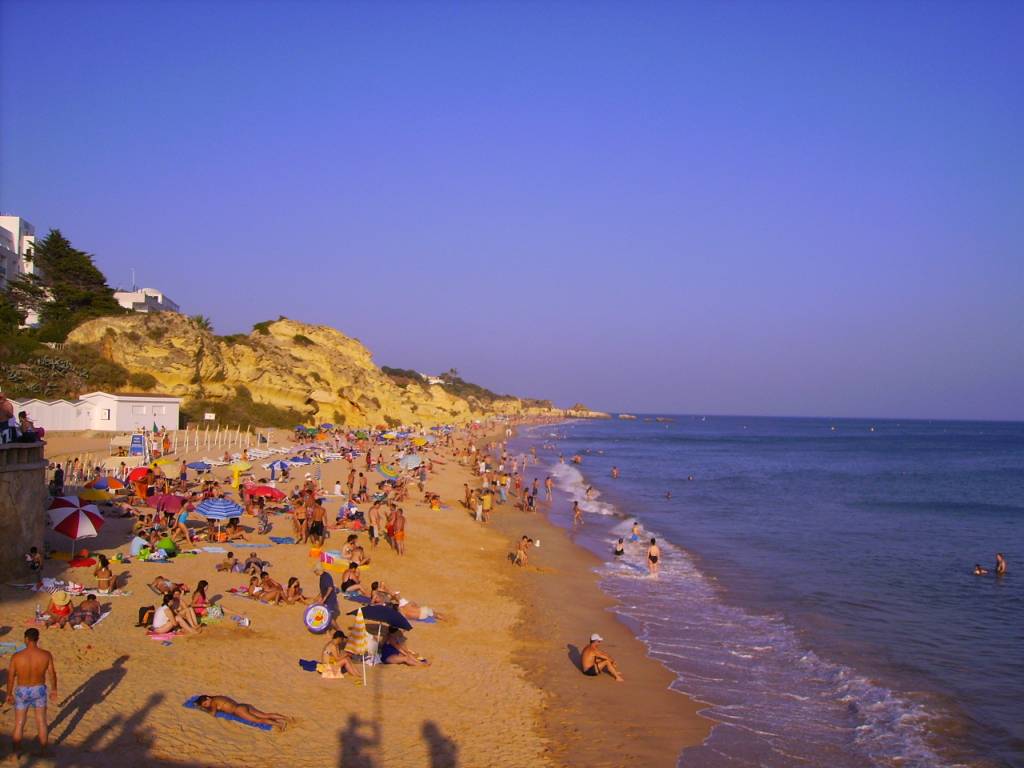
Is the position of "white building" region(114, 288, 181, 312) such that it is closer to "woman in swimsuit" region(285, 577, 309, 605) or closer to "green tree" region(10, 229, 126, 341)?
"green tree" region(10, 229, 126, 341)

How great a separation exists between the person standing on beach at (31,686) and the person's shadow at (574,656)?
680cm

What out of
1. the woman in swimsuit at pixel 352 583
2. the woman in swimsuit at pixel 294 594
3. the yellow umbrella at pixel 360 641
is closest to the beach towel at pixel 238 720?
the yellow umbrella at pixel 360 641

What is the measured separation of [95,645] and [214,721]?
106 inches

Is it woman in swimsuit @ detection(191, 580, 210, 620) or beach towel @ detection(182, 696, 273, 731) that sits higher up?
woman in swimsuit @ detection(191, 580, 210, 620)

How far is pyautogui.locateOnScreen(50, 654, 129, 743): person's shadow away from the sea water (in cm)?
620

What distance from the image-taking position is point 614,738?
851 centimetres

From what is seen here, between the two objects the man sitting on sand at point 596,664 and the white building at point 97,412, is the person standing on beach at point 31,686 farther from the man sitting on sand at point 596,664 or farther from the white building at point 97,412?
the white building at point 97,412

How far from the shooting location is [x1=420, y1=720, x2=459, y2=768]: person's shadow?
7.37m

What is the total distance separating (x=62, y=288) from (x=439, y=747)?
1789 inches

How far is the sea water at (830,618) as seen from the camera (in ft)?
29.5

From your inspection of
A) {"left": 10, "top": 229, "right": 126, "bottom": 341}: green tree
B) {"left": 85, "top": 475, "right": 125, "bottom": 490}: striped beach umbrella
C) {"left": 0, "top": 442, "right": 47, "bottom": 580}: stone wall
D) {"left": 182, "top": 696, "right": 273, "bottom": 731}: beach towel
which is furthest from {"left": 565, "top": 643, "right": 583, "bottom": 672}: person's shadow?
{"left": 10, "top": 229, "right": 126, "bottom": 341}: green tree

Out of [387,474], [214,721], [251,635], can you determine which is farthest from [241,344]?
[214,721]

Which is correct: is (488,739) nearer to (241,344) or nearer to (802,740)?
(802,740)

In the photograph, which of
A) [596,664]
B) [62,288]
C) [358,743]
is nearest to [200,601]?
[358,743]
